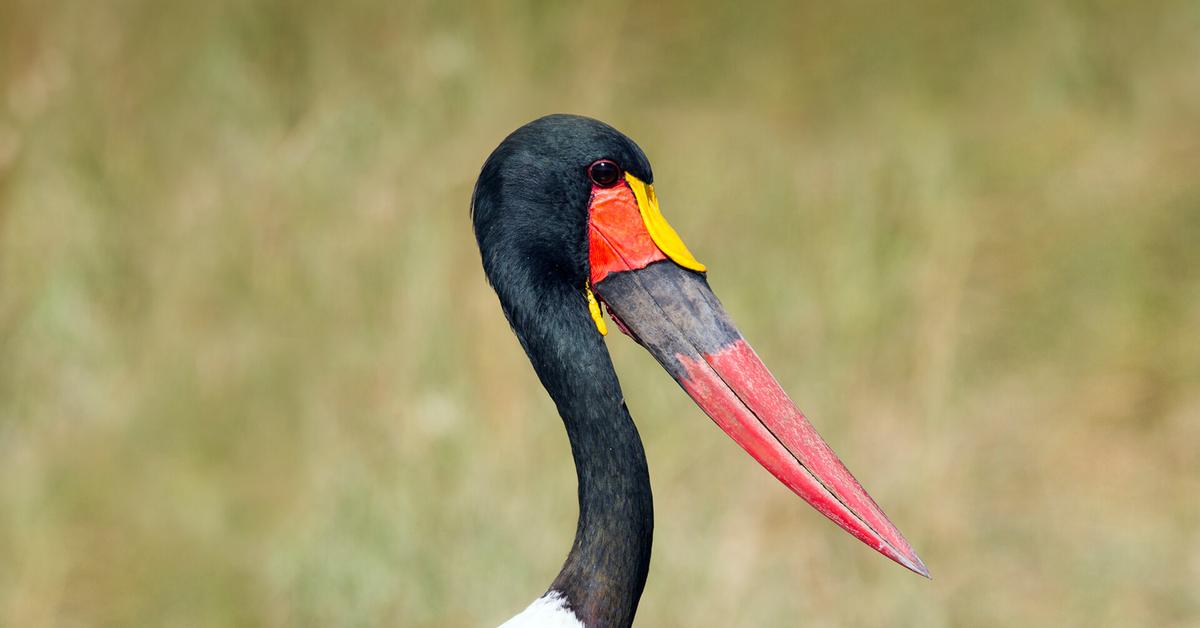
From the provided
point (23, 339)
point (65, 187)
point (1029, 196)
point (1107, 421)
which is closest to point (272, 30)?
point (65, 187)

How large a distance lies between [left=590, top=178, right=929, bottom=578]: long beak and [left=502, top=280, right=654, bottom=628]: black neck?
0.10m

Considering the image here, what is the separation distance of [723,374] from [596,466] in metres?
0.28

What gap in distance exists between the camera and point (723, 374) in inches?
98.7

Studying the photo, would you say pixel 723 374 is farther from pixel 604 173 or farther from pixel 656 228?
pixel 604 173

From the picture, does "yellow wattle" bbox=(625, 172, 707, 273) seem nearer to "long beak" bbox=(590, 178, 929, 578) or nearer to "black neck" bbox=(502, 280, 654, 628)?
"long beak" bbox=(590, 178, 929, 578)

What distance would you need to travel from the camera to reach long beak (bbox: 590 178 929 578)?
244 centimetres

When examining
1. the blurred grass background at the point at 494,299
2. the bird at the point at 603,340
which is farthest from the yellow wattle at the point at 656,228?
the blurred grass background at the point at 494,299

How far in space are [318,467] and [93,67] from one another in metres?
1.73

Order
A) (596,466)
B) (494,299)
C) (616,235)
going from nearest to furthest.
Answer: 1. (596,466)
2. (616,235)
3. (494,299)

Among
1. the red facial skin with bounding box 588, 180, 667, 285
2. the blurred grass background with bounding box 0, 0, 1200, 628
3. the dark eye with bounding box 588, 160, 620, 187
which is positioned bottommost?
the red facial skin with bounding box 588, 180, 667, 285

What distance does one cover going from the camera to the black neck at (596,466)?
2.41 metres

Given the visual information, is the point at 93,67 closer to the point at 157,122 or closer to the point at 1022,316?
the point at 157,122

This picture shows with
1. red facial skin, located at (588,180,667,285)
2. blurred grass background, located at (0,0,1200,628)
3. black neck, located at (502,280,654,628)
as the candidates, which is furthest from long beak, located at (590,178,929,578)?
blurred grass background, located at (0,0,1200,628)

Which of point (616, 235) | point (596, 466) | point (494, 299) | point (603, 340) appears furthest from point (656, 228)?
point (494, 299)
